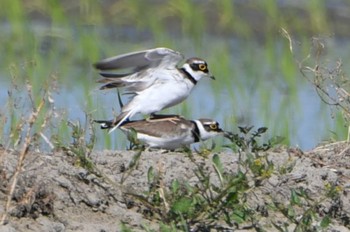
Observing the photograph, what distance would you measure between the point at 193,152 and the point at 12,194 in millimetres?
1514

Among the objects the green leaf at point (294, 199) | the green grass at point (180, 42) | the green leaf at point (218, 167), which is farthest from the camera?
the green grass at point (180, 42)

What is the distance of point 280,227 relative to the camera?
6438 millimetres

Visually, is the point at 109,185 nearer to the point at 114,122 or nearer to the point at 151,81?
the point at 114,122

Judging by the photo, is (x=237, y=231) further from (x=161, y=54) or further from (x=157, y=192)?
(x=161, y=54)

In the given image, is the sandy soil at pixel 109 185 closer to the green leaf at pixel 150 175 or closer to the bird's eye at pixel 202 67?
the green leaf at pixel 150 175

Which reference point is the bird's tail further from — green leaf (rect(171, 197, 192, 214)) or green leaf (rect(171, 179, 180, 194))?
green leaf (rect(171, 197, 192, 214))

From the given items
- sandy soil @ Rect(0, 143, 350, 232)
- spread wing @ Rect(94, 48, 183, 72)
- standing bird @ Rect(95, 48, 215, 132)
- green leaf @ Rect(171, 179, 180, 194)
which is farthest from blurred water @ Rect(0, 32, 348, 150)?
green leaf @ Rect(171, 179, 180, 194)

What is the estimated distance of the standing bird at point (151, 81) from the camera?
342 inches

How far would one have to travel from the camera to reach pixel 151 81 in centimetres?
893

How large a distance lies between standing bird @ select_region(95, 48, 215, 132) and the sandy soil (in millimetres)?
1346

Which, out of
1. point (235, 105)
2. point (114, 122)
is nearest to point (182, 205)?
point (114, 122)

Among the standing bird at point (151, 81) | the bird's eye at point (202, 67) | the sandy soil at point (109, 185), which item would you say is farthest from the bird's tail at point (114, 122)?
the sandy soil at point (109, 185)

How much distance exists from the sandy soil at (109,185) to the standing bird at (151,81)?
1.35 m

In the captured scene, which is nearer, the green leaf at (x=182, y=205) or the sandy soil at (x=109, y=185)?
the green leaf at (x=182, y=205)
